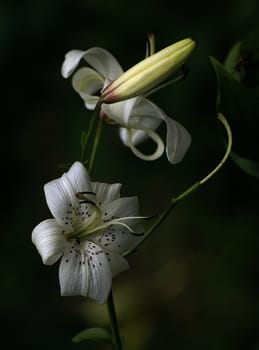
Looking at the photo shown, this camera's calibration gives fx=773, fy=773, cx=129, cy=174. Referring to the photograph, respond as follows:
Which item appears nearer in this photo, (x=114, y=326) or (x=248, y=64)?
(x=114, y=326)

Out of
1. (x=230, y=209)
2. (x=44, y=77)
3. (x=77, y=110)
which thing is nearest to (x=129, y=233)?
(x=77, y=110)

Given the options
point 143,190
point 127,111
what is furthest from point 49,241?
point 143,190

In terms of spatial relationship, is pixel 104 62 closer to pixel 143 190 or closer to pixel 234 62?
pixel 234 62

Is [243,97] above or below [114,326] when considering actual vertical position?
above

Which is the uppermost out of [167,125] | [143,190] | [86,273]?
[167,125]

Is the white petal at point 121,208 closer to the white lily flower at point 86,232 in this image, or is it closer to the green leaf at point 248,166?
the white lily flower at point 86,232

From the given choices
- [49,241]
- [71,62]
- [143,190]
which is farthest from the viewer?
[143,190]
